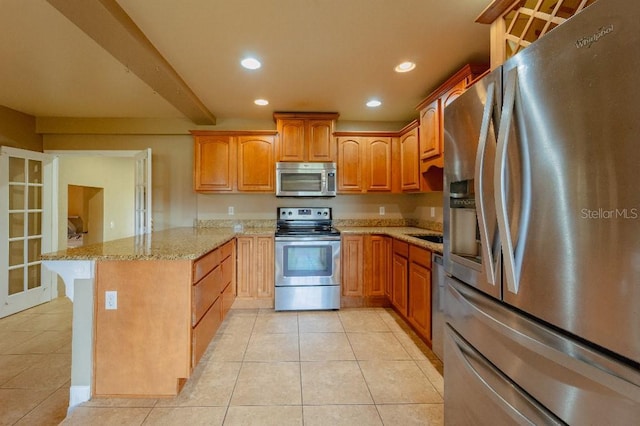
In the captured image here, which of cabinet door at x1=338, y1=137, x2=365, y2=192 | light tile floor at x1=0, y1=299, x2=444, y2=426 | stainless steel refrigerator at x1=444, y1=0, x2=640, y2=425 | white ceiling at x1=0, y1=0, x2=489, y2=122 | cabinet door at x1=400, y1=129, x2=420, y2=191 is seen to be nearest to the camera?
stainless steel refrigerator at x1=444, y1=0, x2=640, y2=425

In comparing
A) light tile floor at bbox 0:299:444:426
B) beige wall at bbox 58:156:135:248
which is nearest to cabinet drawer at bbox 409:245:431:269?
light tile floor at bbox 0:299:444:426

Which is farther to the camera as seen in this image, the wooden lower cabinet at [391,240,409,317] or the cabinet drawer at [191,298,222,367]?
the wooden lower cabinet at [391,240,409,317]

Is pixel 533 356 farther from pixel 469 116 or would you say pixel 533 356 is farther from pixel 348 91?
pixel 348 91

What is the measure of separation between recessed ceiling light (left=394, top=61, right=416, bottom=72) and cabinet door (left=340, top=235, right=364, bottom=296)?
179 cm

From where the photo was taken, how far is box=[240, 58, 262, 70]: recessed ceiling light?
238 cm

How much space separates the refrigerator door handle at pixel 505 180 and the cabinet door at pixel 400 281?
75.1 inches

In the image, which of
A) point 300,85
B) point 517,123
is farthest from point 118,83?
point 517,123

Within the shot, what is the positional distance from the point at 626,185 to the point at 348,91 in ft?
8.78

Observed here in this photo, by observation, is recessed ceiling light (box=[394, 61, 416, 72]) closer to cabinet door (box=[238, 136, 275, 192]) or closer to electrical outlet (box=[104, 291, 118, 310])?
cabinet door (box=[238, 136, 275, 192])

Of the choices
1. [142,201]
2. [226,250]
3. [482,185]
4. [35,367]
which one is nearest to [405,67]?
[482,185]

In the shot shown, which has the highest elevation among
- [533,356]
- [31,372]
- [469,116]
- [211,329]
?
[469,116]

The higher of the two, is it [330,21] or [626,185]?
[330,21]

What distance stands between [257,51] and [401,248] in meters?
2.17

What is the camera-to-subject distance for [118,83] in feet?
9.23
